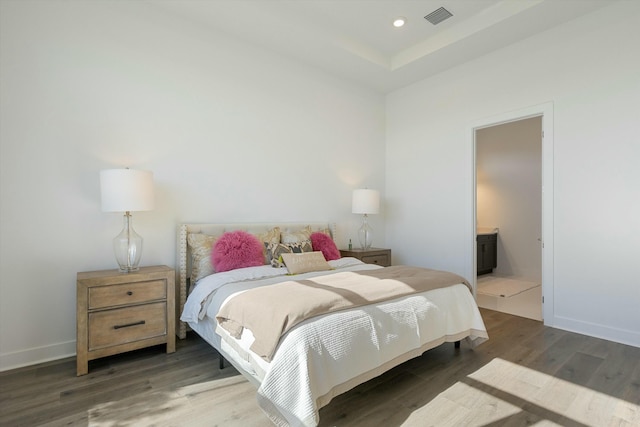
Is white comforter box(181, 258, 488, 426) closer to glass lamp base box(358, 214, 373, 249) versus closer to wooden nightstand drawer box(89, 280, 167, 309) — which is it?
wooden nightstand drawer box(89, 280, 167, 309)

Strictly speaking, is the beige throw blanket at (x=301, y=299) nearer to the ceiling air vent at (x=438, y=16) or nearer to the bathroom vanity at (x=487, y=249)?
the ceiling air vent at (x=438, y=16)

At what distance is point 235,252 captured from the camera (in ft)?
9.95

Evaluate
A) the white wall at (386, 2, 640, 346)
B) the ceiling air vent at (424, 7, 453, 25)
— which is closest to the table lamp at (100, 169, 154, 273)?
the ceiling air vent at (424, 7, 453, 25)

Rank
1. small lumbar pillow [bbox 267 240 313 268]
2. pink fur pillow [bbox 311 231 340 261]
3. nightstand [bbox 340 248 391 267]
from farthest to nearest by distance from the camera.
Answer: nightstand [bbox 340 248 391 267] → pink fur pillow [bbox 311 231 340 261] → small lumbar pillow [bbox 267 240 313 268]

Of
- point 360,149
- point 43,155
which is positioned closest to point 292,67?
point 360,149

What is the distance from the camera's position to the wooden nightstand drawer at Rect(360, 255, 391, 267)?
4.25 metres

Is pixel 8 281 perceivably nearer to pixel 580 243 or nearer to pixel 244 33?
pixel 244 33

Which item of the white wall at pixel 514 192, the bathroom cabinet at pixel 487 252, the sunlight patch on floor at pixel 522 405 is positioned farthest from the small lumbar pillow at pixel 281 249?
the white wall at pixel 514 192

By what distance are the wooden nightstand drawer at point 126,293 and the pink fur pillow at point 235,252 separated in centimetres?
50

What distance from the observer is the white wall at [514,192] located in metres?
5.95

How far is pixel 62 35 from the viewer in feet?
8.69

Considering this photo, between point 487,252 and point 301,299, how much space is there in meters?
5.28

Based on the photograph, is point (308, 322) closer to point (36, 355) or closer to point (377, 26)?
point (36, 355)

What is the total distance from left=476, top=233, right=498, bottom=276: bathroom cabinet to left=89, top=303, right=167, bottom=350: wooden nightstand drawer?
510 centimetres
